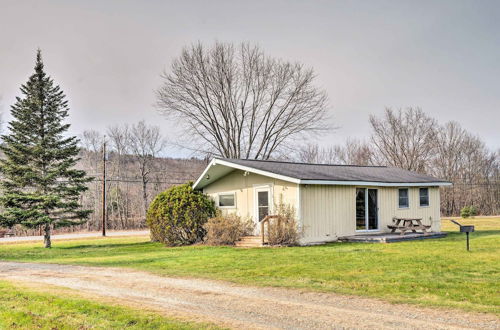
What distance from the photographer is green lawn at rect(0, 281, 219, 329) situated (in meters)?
6.52

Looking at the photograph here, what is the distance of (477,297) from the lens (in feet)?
25.1

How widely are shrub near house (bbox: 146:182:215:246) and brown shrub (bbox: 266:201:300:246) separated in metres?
3.52

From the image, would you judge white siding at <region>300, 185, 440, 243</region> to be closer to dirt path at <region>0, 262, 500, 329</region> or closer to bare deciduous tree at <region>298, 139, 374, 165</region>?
dirt path at <region>0, 262, 500, 329</region>

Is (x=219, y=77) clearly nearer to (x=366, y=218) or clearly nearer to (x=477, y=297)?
(x=366, y=218)

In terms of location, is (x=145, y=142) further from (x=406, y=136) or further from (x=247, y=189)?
(x=247, y=189)

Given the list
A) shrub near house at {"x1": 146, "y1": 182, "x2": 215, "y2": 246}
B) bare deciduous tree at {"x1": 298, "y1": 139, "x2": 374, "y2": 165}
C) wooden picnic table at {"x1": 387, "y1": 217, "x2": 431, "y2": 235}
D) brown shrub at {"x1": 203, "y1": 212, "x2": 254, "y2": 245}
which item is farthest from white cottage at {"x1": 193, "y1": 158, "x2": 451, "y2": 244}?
bare deciduous tree at {"x1": 298, "y1": 139, "x2": 374, "y2": 165}

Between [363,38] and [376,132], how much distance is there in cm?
3269

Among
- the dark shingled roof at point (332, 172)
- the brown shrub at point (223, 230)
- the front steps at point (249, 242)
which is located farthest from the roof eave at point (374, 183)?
the brown shrub at point (223, 230)

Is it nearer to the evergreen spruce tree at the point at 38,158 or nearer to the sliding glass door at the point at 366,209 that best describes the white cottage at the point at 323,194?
the sliding glass door at the point at 366,209

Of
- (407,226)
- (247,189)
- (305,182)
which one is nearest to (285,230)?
(305,182)

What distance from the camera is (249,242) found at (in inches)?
724

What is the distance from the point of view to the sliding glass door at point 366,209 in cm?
1997

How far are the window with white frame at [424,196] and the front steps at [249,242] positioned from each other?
9.21m

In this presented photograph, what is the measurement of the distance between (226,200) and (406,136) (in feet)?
124
